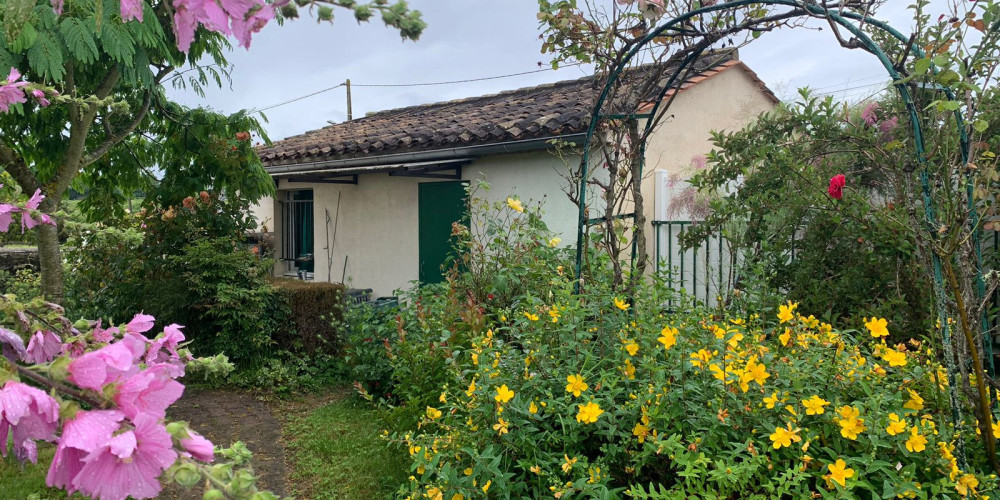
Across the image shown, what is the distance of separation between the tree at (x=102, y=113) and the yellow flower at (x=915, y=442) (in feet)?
8.04

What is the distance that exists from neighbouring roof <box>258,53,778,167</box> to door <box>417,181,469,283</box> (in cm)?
55

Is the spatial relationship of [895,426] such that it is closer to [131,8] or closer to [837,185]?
[837,185]

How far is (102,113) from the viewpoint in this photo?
5836mm

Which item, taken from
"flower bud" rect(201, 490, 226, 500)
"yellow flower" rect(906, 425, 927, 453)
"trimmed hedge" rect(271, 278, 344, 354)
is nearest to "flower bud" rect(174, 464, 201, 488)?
"flower bud" rect(201, 490, 226, 500)

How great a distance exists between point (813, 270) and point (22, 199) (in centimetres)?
422

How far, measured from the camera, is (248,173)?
651 centimetres

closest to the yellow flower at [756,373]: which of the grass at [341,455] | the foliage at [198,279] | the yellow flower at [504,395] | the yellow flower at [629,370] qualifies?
the yellow flower at [629,370]

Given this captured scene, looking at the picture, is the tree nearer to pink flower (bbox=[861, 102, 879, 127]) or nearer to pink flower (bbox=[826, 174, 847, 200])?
pink flower (bbox=[826, 174, 847, 200])

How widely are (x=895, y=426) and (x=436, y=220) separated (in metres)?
5.97

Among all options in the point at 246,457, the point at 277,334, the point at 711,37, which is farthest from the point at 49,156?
the point at 246,457

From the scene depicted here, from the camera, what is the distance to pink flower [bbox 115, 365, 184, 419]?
666 millimetres

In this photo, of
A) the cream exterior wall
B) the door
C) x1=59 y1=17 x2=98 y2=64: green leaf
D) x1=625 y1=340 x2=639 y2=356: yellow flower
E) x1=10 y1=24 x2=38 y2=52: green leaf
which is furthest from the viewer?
the door

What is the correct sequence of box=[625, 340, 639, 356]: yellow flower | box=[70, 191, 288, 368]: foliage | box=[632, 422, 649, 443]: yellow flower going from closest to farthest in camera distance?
box=[632, 422, 649, 443]: yellow flower → box=[625, 340, 639, 356]: yellow flower → box=[70, 191, 288, 368]: foliage

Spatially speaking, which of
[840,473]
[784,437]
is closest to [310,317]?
[784,437]
